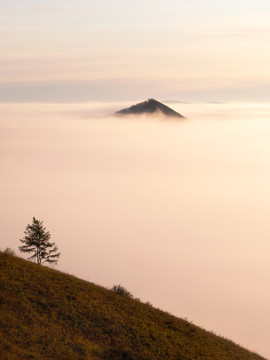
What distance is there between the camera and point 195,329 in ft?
136

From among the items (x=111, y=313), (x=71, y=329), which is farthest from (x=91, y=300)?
(x=71, y=329)

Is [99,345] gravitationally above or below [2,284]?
below

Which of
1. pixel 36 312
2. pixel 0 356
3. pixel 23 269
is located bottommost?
pixel 0 356

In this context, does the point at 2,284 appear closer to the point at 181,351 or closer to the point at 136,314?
the point at 136,314

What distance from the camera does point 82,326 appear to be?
35344mm

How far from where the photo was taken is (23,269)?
4272 cm

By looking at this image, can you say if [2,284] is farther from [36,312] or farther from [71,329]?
[71,329]

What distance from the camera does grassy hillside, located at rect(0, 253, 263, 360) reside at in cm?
3180

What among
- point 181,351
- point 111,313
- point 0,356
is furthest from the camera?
point 111,313

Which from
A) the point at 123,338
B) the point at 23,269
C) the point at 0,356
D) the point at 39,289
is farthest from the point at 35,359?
the point at 23,269

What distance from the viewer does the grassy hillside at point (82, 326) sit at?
31.8 meters

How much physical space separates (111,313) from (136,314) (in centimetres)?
251

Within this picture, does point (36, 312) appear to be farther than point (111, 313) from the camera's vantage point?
No

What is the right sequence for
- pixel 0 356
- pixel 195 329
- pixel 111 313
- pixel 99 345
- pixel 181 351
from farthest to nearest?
pixel 195 329 < pixel 111 313 < pixel 181 351 < pixel 99 345 < pixel 0 356
